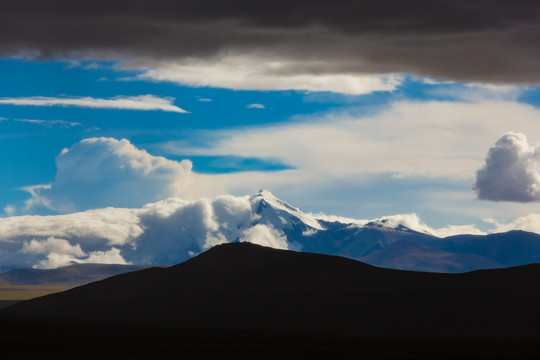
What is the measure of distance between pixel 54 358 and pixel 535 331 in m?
128

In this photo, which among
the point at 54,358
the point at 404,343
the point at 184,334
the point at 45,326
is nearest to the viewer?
the point at 54,358

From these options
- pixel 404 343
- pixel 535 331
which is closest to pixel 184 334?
pixel 404 343

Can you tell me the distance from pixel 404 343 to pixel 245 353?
47.4m

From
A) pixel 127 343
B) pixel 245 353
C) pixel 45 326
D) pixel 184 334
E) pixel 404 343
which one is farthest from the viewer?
pixel 45 326

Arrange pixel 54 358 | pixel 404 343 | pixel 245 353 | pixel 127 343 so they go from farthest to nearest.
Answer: pixel 404 343 → pixel 127 343 → pixel 245 353 → pixel 54 358

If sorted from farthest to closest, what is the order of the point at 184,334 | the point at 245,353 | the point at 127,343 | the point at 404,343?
the point at 184,334
the point at 404,343
the point at 127,343
the point at 245,353

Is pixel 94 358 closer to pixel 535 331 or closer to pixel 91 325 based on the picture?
pixel 91 325

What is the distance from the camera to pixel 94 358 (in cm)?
10856

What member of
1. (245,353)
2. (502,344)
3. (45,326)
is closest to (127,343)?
(245,353)

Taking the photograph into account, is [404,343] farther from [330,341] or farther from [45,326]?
[45,326]

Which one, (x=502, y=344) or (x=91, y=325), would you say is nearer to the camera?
(x=502, y=344)

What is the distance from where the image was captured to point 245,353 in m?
122

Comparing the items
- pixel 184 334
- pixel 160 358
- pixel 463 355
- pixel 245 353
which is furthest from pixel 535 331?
pixel 160 358

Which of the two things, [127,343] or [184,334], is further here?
[184,334]
